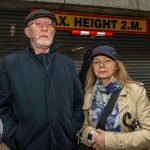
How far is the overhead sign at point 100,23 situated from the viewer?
7.90m

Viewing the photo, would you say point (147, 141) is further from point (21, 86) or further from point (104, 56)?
point (21, 86)

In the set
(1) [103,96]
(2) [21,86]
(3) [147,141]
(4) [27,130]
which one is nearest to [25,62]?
(2) [21,86]

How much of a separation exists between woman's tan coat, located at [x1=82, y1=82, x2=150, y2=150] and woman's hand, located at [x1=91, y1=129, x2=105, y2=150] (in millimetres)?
47

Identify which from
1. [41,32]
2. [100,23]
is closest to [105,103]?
[41,32]

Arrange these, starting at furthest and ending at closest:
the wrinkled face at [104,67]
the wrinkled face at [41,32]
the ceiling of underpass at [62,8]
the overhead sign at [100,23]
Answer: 1. the overhead sign at [100,23]
2. the ceiling of underpass at [62,8]
3. the wrinkled face at [104,67]
4. the wrinkled face at [41,32]

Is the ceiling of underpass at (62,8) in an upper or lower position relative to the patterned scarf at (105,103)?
upper

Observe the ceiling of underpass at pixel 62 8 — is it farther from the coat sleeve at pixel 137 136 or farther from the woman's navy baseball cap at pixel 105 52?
the coat sleeve at pixel 137 136

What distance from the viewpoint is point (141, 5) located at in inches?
305

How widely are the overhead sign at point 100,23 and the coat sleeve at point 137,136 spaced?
4.85m

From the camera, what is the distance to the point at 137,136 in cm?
332

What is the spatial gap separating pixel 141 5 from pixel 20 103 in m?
5.63

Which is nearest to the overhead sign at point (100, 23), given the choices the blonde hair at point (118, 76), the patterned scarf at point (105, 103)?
the blonde hair at point (118, 76)

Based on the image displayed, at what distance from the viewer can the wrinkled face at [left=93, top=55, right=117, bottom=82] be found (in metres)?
3.52

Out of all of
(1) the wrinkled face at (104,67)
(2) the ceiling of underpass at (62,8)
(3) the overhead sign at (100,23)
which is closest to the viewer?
(1) the wrinkled face at (104,67)
